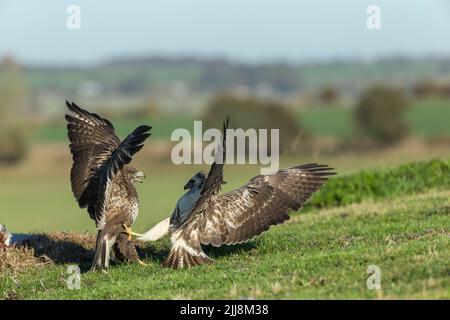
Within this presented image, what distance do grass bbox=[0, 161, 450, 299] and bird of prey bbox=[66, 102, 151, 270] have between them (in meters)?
0.54

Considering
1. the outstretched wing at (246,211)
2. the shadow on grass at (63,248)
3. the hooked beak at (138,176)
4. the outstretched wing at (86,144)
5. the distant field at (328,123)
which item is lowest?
the shadow on grass at (63,248)

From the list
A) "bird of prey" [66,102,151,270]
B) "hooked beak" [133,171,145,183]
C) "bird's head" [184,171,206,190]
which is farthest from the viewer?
"hooked beak" [133,171,145,183]

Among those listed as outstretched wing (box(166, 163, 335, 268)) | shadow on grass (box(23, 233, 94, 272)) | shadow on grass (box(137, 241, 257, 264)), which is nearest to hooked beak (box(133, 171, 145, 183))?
shadow on grass (box(137, 241, 257, 264))

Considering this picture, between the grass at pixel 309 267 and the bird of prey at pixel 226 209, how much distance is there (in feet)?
1.05

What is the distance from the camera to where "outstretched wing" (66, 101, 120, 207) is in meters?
12.1

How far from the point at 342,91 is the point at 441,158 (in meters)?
69.0

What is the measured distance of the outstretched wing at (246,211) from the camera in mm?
10734

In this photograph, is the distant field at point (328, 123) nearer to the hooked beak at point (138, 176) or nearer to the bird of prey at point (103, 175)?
the bird of prey at point (103, 175)

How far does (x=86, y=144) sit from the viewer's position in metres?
12.4

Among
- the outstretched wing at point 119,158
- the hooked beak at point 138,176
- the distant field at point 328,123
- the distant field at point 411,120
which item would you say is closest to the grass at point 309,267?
the outstretched wing at point 119,158

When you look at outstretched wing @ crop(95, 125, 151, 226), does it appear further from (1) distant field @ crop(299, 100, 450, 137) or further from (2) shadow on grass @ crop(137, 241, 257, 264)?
(1) distant field @ crop(299, 100, 450, 137)

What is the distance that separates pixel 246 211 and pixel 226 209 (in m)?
0.30

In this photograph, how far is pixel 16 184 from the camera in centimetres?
4816

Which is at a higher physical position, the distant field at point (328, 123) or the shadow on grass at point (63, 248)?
the distant field at point (328, 123)
